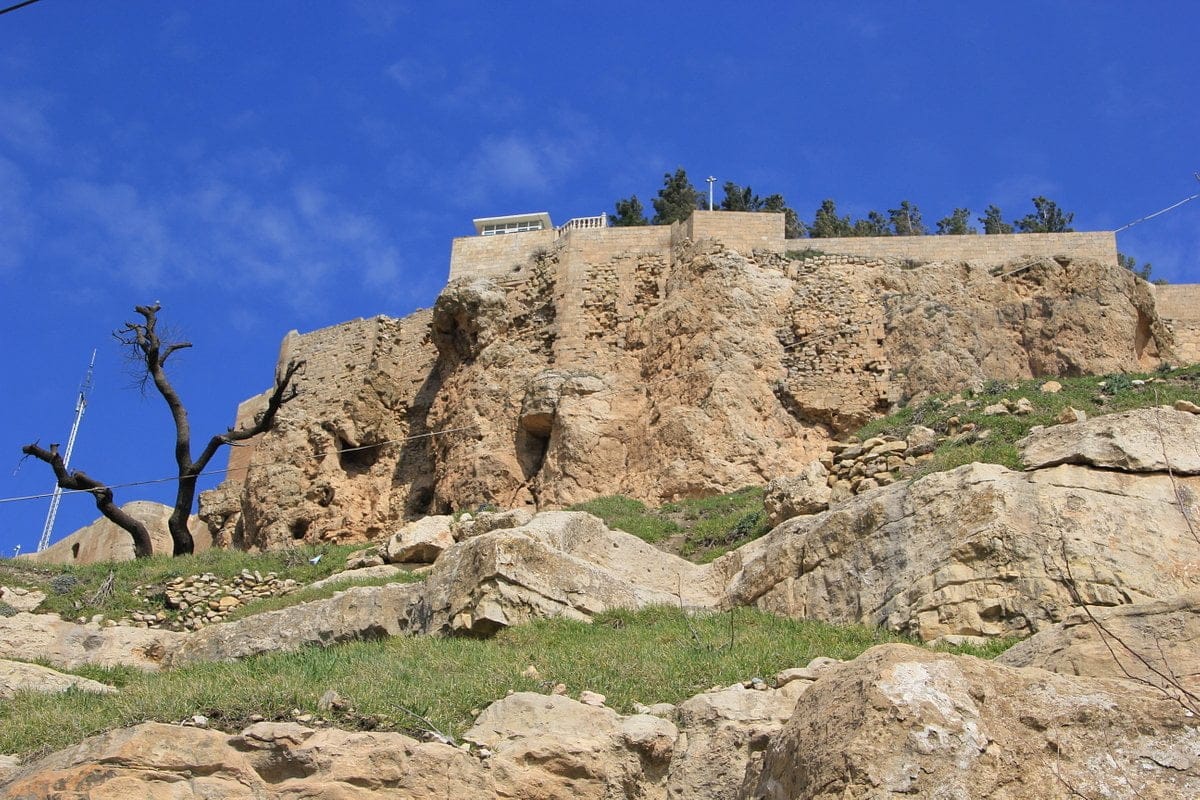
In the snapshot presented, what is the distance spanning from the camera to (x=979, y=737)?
5863 millimetres

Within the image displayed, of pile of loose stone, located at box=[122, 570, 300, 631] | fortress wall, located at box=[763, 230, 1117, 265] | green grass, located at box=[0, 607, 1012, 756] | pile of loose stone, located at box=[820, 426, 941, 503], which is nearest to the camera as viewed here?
green grass, located at box=[0, 607, 1012, 756]

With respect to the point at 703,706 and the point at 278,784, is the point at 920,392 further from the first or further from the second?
the point at 278,784

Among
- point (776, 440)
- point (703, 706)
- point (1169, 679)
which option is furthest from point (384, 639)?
point (776, 440)

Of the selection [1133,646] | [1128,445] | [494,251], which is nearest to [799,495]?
[1128,445]

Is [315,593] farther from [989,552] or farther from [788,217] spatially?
[788,217]

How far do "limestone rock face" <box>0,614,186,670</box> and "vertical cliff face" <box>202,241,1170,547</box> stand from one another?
23.0 ft

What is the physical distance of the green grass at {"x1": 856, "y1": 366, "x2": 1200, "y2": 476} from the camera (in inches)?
506

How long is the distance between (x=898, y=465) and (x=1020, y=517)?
13.4 feet

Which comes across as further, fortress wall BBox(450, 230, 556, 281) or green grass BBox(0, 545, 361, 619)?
fortress wall BBox(450, 230, 556, 281)

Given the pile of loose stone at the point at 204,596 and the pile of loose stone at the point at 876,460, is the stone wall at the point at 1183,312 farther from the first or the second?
the pile of loose stone at the point at 204,596

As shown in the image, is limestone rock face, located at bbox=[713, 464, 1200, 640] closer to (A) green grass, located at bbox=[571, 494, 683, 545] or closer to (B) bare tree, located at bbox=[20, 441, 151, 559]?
(A) green grass, located at bbox=[571, 494, 683, 545]

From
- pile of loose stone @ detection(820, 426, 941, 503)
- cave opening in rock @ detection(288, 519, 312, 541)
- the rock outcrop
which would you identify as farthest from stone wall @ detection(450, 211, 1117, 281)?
the rock outcrop

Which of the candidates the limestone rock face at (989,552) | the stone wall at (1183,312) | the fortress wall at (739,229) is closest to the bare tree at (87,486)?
the fortress wall at (739,229)

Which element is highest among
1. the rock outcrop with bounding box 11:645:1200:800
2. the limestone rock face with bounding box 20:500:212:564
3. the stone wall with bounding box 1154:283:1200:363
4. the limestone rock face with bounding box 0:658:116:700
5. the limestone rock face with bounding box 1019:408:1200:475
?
the stone wall with bounding box 1154:283:1200:363
